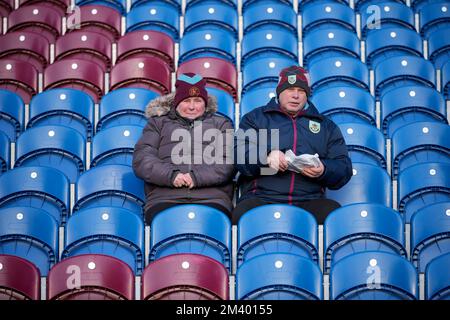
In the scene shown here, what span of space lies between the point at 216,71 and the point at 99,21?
125cm

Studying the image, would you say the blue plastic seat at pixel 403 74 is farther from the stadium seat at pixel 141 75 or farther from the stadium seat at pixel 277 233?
the stadium seat at pixel 277 233

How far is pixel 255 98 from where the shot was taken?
8.29 meters

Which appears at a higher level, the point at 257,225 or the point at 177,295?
the point at 257,225

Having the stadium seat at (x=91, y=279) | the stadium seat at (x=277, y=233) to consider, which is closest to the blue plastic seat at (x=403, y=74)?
the stadium seat at (x=277, y=233)

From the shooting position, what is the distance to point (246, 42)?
910 centimetres

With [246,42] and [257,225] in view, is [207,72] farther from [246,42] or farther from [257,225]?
[257,225]

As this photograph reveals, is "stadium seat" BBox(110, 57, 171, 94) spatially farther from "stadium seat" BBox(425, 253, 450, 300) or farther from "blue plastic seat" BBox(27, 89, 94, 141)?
"stadium seat" BBox(425, 253, 450, 300)

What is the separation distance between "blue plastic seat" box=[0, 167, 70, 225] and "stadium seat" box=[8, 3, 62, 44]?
2.22 m

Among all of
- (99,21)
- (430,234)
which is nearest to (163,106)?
(430,234)

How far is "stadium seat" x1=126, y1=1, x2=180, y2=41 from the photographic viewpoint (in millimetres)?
Answer: 9453

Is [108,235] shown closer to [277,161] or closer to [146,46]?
[277,161]

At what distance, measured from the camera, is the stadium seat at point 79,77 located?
870 cm

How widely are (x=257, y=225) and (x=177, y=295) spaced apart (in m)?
0.67
